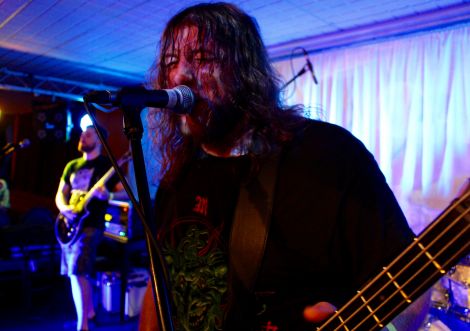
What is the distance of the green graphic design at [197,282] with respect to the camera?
4.07 ft

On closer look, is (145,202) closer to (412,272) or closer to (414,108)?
(412,272)

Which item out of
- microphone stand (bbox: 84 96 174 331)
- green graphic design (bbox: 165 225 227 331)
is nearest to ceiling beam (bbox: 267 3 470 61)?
green graphic design (bbox: 165 225 227 331)

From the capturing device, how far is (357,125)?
4.29 metres

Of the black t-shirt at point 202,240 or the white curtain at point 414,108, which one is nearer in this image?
the black t-shirt at point 202,240

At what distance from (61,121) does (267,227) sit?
23.5 ft

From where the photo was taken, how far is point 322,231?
1078 mm

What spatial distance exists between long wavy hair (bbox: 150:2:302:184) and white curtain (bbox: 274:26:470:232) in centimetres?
198

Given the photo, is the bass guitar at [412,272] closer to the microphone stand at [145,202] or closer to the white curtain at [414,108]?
the microphone stand at [145,202]

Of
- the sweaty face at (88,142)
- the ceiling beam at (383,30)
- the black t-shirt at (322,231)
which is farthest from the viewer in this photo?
the sweaty face at (88,142)

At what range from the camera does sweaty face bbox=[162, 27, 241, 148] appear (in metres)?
1.24

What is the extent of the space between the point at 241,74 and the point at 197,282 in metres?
0.77

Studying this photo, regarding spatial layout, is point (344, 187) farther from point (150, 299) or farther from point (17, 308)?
point (17, 308)

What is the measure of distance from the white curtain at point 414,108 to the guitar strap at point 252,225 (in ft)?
7.52

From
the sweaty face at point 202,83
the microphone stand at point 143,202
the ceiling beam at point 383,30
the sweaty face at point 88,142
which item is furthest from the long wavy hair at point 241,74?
the sweaty face at point 88,142
